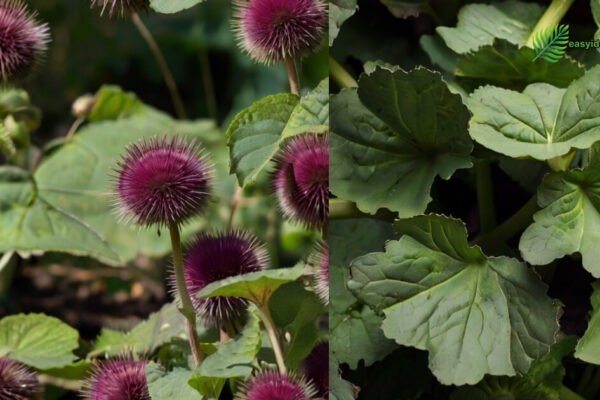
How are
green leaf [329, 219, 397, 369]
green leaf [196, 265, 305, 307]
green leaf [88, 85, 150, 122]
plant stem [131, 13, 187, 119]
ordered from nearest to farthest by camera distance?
green leaf [196, 265, 305, 307] < green leaf [329, 219, 397, 369] < plant stem [131, 13, 187, 119] < green leaf [88, 85, 150, 122]

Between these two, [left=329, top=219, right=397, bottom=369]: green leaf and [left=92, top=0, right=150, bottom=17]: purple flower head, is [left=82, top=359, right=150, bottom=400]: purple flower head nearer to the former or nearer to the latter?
[left=329, top=219, right=397, bottom=369]: green leaf

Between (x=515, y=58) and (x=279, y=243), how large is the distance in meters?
1.09

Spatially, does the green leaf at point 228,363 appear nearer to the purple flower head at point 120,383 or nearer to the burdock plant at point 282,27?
the purple flower head at point 120,383

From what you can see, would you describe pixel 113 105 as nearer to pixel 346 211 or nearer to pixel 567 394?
pixel 346 211

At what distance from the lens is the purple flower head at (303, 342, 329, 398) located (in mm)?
1191

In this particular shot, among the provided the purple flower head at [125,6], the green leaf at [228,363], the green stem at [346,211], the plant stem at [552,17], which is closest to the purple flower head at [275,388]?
the green leaf at [228,363]

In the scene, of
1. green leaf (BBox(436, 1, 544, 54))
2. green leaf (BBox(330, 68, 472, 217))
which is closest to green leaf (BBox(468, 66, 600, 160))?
green leaf (BBox(330, 68, 472, 217))

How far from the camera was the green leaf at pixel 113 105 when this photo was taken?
6.11ft

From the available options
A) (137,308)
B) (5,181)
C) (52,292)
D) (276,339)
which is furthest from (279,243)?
(276,339)

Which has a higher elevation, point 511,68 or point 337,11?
point 337,11

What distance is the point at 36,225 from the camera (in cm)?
158

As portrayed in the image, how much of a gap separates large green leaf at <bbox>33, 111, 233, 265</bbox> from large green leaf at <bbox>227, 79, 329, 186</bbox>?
1.69 feet

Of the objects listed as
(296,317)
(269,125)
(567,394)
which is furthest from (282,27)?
(567,394)

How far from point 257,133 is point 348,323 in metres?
0.28
